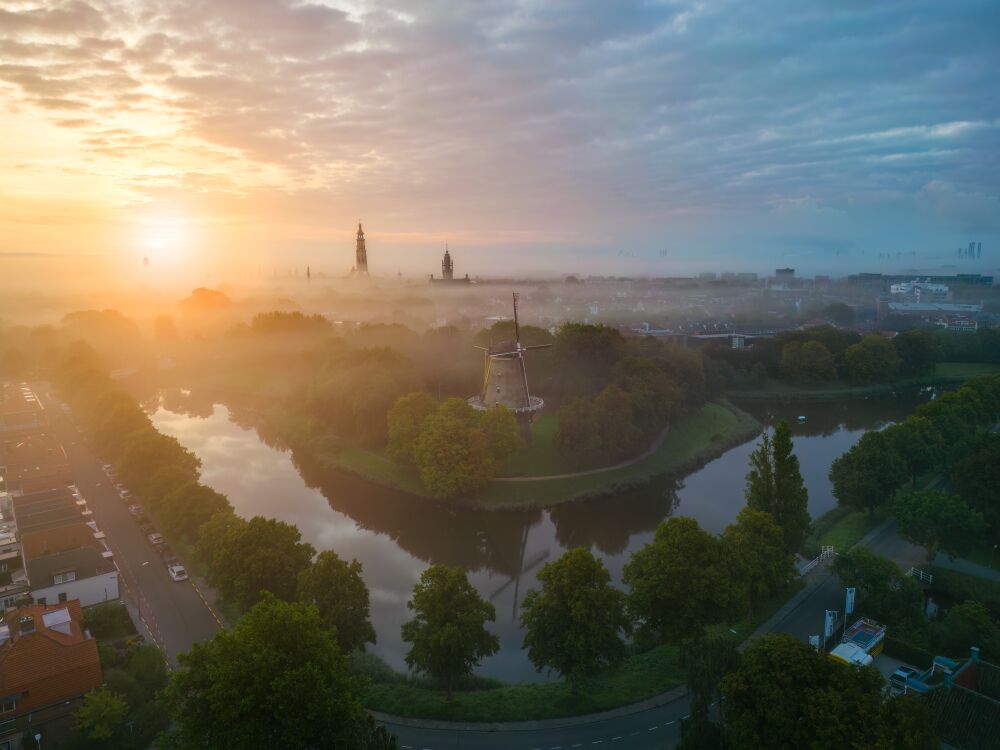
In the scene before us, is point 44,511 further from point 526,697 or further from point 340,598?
point 526,697

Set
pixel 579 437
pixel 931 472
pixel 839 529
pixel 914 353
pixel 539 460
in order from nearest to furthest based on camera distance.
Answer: pixel 839 529
pixel 931 472
pixel 579 437
pixel 539 460
pixel 914 353

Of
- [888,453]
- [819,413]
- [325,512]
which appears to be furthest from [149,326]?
[888,453]

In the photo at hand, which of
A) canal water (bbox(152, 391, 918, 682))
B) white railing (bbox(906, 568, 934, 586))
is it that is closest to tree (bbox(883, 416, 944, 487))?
canal water (bbox(152, 391, 918, 682))

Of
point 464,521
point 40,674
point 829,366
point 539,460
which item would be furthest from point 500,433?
point 829,366

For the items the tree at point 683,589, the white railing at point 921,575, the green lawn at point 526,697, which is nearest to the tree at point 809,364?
the white railing at point 921,575

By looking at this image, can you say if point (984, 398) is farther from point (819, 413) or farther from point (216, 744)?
point (216, 744)

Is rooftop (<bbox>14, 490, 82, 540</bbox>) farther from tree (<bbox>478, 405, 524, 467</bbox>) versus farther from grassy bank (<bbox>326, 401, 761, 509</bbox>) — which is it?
tree (<bbox>478, 405, 524, 467</bbox>)
